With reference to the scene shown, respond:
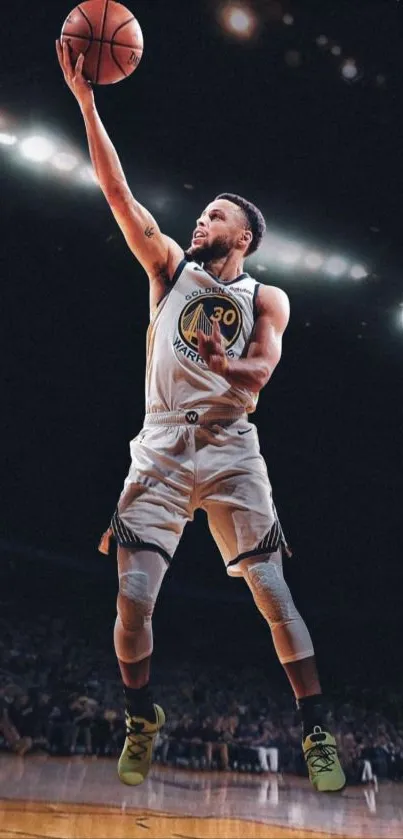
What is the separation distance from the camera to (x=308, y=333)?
741 centimetres

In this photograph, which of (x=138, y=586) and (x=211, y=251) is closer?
(x=138, y=586)

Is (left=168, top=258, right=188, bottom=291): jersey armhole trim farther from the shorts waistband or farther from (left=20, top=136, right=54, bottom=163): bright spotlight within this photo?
(left=20, top=136, right=54, bottom=163): bright spotlight

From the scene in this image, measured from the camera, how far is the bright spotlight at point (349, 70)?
5586 millimetres

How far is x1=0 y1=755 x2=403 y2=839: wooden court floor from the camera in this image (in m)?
2.55

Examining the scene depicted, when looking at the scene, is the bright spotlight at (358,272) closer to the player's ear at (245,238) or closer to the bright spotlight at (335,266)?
the bright spotlight at (335,266)

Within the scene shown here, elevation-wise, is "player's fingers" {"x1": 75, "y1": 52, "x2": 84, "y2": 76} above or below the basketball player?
above

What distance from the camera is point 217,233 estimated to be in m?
3.39

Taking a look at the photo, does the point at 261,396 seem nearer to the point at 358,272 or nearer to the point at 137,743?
the point at 358,272

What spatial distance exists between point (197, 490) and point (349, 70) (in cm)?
419

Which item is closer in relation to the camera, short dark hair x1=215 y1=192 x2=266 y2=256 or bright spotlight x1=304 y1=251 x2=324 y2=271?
short dark hair x1=215 y1=192 x2=266 y2=256

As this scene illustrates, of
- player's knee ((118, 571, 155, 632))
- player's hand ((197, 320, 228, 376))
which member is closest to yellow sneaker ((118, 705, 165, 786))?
player's knee ((118, 571, 155, 632))

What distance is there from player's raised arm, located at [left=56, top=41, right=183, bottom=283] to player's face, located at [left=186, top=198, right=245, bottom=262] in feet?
0.44

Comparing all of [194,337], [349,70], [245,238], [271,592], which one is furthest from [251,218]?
[349,70]

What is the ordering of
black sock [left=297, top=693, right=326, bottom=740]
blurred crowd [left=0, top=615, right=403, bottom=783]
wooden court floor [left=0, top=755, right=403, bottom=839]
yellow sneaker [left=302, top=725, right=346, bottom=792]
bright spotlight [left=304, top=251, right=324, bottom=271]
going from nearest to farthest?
1. wooden court floor [left=0, top=755, right=403, bottom=839]
2. yellow sneaker [left=302, top=725, right=346, bottom=792]
3. black sock [left=297, top=693, right=326, bottom=740]
4. blurred crowd [left=0, top=615, right=403, bottom=783]
5. bright spotlight [left=304, top=251, right=324, bottom=271]
